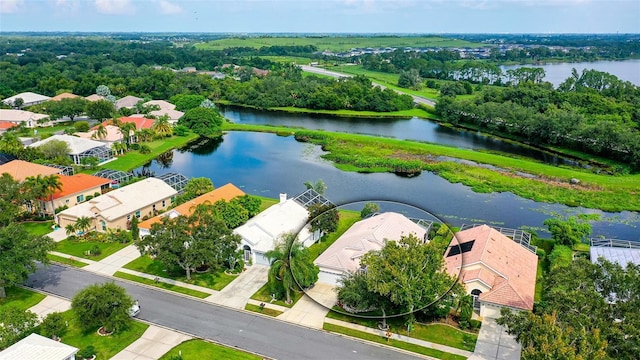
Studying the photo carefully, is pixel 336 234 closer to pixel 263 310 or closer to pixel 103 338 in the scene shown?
pixel 263 310

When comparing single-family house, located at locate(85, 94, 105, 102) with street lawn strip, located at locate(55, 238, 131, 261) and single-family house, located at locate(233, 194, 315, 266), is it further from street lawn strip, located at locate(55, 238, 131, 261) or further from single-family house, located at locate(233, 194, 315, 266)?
single-family house, located at locate(233, 194, 315, 266)

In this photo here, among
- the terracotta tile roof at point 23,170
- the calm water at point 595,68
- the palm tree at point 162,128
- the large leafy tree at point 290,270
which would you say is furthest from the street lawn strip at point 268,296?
the calm water at point 595,68

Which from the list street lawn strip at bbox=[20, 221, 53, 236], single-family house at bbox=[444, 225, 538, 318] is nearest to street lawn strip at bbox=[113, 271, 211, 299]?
street lawn strip at bbox=[20, 221, 53, 236]

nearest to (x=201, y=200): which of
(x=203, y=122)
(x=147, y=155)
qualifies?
(x=147, y=155)

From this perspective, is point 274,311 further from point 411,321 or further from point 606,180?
point 606,180

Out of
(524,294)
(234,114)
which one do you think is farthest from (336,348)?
(234,114)

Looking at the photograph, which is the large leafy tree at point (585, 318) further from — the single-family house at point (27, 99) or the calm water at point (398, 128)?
the single-family house at point (27, 99)
